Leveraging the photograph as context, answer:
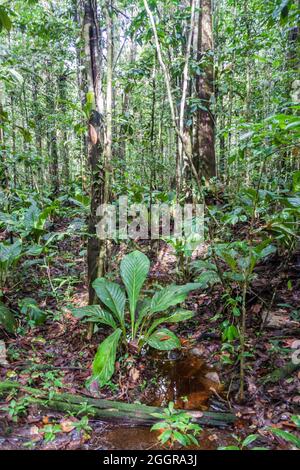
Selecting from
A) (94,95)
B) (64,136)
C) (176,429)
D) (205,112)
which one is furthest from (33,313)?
(64,136)

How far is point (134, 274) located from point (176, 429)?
130cm

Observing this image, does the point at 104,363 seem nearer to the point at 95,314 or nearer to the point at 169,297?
the point at 95,314

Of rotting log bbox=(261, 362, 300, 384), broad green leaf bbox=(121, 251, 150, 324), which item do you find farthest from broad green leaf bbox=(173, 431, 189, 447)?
broad green leaf bbox=(121, 251, 150, 324)

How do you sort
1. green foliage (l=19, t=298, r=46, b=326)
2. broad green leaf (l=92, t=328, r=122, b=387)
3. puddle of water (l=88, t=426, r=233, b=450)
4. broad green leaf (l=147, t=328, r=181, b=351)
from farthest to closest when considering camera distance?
green foliage (l=19, t=298, r=46, b=326), broad green leaf (l=147, t=328, r=181, b=351), broad green leaf (l=92, t=328, r=122, b=387), puddle of water (l=88, t=426, r=233, b=450)

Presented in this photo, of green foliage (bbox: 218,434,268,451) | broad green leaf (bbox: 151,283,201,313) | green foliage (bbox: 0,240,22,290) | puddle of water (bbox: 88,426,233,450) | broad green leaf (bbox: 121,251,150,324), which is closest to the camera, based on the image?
green foliage (bbox: 218,434,268,451)

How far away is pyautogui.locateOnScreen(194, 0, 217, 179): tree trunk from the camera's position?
17.7ft

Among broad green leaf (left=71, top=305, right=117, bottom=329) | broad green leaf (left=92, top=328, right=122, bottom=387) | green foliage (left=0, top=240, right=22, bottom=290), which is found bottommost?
broad green leaf (left=92, top=328, right=122, bottom=387)

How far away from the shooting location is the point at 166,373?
8.45 ft

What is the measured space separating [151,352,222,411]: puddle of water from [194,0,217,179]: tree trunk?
3.53m

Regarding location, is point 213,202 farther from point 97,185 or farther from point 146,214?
point 97,185

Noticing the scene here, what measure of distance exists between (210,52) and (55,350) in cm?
434

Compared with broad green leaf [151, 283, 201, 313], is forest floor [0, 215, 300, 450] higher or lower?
lower

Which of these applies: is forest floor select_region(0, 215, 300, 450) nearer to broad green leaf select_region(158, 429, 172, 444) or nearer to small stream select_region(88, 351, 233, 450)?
small stream select_region(88, 351, 233, 450)

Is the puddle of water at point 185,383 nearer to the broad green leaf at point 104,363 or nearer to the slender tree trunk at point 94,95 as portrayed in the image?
the broad green leaf at point 104,363
